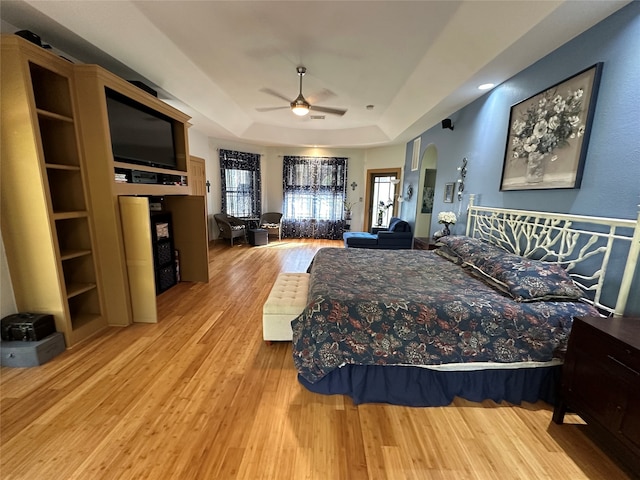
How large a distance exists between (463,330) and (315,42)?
2.95 m

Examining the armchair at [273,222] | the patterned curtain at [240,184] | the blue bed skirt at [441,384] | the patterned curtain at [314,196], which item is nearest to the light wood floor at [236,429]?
the blue bed skirt at [441,384]

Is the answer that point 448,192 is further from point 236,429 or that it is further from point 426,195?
point 236,429

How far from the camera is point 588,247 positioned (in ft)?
6.13

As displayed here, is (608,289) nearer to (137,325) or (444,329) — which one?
(444,329)

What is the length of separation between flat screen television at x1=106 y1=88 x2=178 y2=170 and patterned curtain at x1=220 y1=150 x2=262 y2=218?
3203mm

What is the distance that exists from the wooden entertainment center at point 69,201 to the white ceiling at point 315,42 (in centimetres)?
35

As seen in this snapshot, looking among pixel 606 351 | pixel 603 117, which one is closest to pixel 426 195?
pixel 603 117

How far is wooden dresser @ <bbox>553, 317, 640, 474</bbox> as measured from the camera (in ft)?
3.82

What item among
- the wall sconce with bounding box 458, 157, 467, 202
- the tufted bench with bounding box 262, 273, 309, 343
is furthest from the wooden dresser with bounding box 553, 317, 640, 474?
the wall sconce with bounding box 458, 157, 467, 202

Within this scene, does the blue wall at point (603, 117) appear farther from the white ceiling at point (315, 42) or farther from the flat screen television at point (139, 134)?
the flat screen television at point (139, 134)

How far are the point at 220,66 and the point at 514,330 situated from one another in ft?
12.9

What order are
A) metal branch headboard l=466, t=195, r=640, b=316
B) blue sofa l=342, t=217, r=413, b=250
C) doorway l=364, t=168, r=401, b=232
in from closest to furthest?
1. metal branch headboard l=466, t=195, r=640, b=316
2. blue sofa l=342, t=217, r=413, b=250
3. doorway l=364, t=168, r=401, b=232

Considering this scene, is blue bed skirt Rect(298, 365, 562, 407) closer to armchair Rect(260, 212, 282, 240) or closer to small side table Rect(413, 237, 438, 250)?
small side table Rect(413, 237, 438, 250)

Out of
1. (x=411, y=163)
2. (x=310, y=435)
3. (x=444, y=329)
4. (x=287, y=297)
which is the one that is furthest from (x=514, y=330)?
(x=411, y=163)
